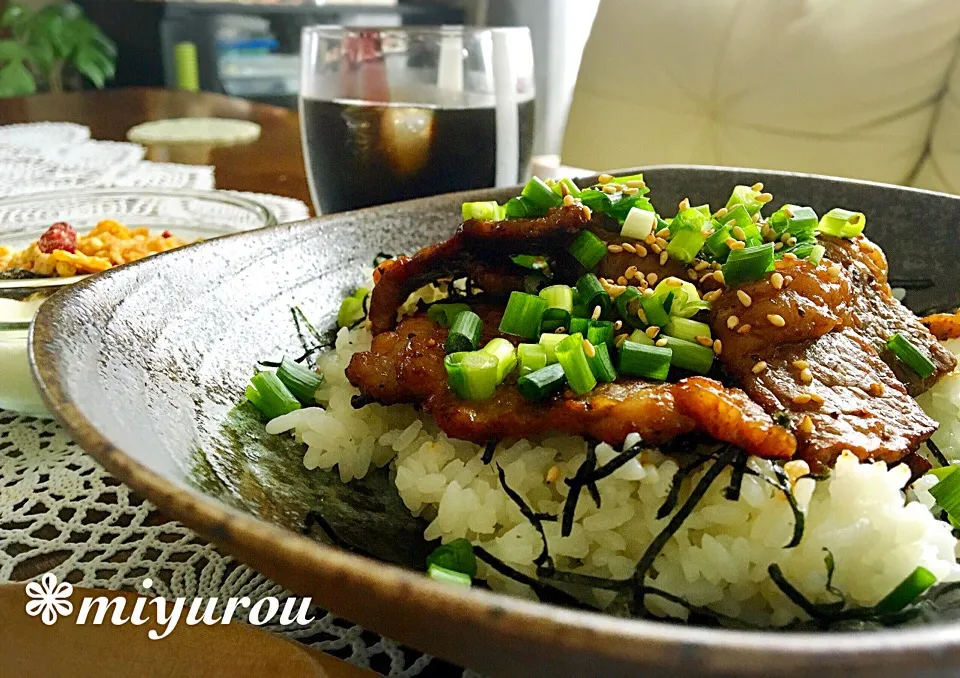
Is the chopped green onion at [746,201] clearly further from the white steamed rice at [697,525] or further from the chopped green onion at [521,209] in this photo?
the white steamed rice at [697,525]

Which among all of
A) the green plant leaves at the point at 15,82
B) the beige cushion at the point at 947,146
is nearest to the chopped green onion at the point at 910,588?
the beige cushion at the point at 947,146

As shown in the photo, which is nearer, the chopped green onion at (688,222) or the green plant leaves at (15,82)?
the chopped green onion at (688,222)

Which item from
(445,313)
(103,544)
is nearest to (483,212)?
(445,313)

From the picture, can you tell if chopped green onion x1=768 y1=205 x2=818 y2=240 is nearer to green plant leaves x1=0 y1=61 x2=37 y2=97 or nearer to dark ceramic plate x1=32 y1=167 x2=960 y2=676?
dark ceramic plate x1=32 y1=167 x2=960 y2=676

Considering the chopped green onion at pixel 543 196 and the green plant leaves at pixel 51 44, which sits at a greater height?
the chopped green onion at pixel 543 196

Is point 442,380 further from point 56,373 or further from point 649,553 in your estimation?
point 56,373

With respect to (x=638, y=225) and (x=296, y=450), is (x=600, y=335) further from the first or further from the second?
(x=296, y=450)

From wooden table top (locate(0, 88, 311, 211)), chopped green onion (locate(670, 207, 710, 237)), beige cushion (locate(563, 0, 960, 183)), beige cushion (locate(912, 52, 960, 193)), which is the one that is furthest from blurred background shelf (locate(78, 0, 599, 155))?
chopped green onion (locate(670, 207, 710, 237))
